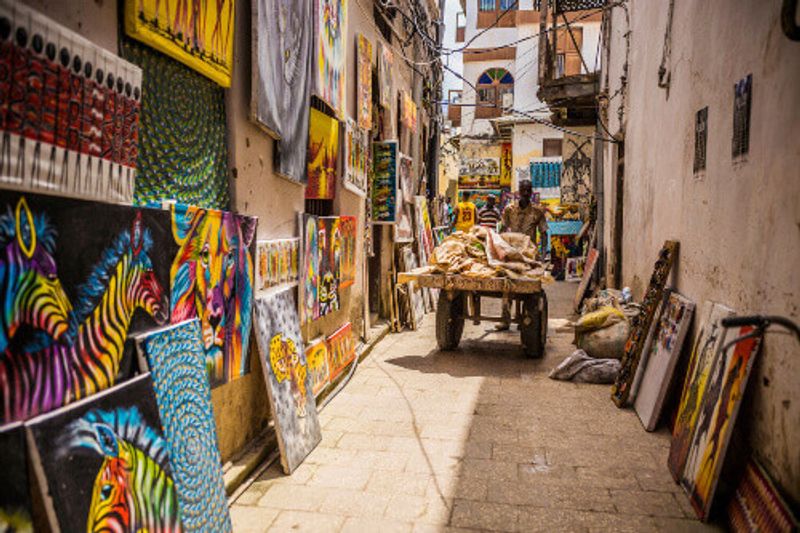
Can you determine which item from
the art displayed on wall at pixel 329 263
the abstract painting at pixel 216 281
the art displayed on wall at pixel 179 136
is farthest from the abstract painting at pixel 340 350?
the art displayed on wall at pixel 179 136

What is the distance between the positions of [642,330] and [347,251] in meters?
3.17

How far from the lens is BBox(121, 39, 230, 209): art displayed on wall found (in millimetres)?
3014

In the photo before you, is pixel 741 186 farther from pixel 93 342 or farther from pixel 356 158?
pixel 356 158

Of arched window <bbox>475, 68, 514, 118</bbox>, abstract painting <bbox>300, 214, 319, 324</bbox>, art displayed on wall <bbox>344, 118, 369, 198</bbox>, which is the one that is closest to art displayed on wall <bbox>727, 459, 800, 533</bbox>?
abstract painting <bbox>300, 214, 319, 324</bbox>

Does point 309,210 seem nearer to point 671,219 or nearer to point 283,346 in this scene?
point 283,346

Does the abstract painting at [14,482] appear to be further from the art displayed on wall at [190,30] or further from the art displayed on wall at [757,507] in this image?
the art displayed on wall at [757,507]

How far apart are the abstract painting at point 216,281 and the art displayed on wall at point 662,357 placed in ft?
10.9

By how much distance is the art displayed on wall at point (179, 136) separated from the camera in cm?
Result: 301

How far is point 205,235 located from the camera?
341 cm

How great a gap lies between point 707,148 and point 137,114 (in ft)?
14.4

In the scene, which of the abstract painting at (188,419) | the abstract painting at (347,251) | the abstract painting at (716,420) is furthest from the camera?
the abstract painting at (347,251)

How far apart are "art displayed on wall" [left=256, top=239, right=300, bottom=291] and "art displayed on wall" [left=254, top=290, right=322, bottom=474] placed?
4.0 inches

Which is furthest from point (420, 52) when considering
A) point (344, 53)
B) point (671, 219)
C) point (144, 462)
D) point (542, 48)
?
point (144, 462)

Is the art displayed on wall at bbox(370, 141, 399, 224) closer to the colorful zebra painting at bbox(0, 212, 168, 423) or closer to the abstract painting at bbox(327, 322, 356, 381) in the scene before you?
the abstract painting at bbox(327, 322, 356, 381)
